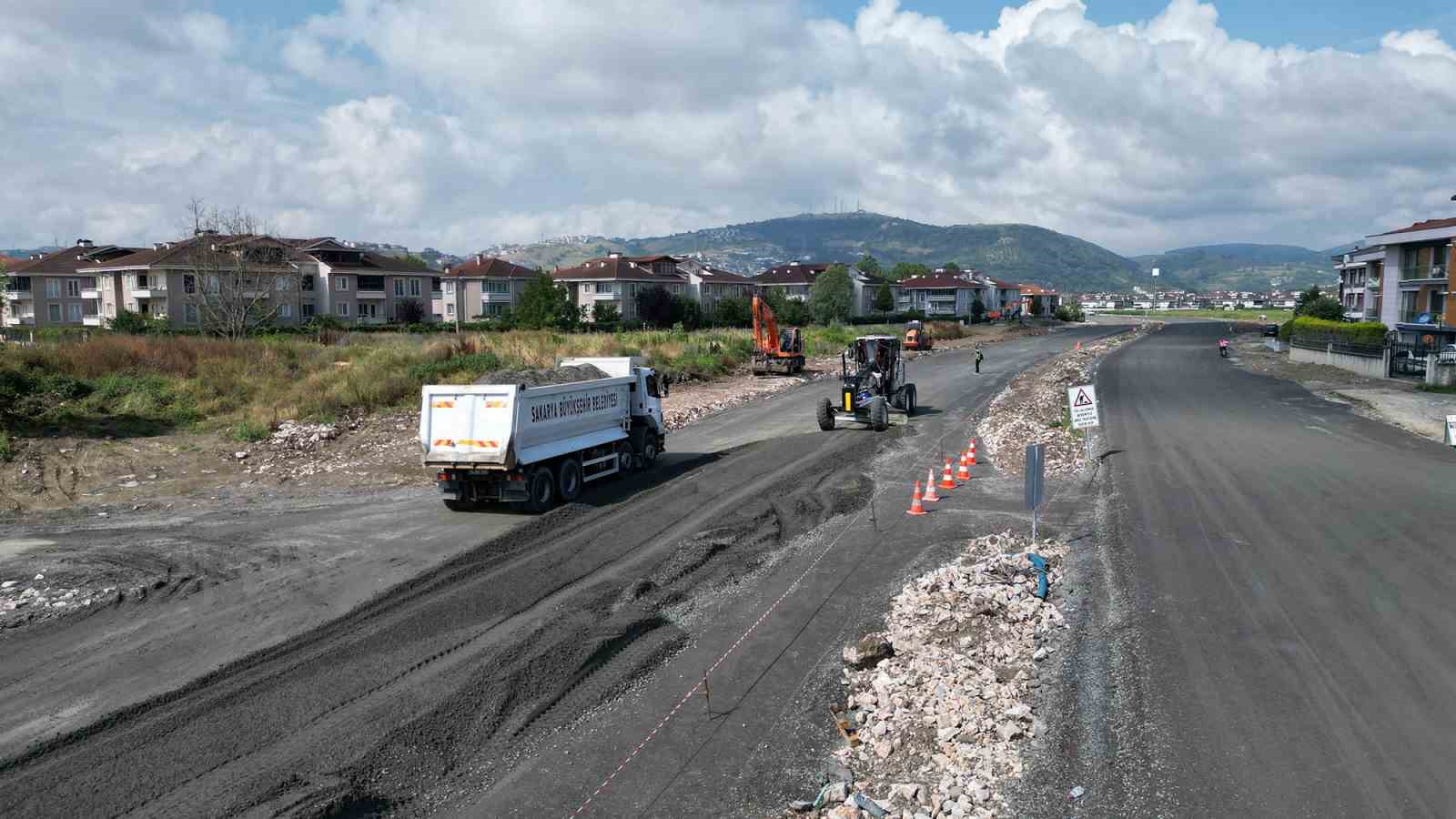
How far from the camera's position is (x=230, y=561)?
1406cm

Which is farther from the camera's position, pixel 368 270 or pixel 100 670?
pixel 368 270

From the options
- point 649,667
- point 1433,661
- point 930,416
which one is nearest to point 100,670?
point 649,667

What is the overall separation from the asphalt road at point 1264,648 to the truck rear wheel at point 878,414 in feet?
24.6

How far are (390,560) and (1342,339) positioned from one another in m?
49.6

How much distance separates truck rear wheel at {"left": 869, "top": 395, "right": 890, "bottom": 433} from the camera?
A: 26.4m

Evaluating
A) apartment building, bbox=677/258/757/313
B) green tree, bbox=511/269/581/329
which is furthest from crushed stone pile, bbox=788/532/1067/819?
apartment building, bbox=677/258/757/313

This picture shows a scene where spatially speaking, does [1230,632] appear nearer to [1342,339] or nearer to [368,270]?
[1342,339]

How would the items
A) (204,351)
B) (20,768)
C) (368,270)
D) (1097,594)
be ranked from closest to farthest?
(20,768), (1097,594), (204,351), (368,270)

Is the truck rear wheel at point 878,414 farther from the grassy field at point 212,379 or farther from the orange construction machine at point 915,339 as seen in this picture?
the orange construction machine at point 915,339

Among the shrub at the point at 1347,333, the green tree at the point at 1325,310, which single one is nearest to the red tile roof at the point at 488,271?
the shrub at the point at 1347,333

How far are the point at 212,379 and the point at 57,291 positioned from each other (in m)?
65.3

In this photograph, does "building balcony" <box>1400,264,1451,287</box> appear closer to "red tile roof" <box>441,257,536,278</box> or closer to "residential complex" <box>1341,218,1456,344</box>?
"residential complex" <box>1341,218,1456,344</box>

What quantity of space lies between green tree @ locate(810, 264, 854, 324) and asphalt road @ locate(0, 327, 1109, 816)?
8353 cm

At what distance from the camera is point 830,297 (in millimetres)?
99125
